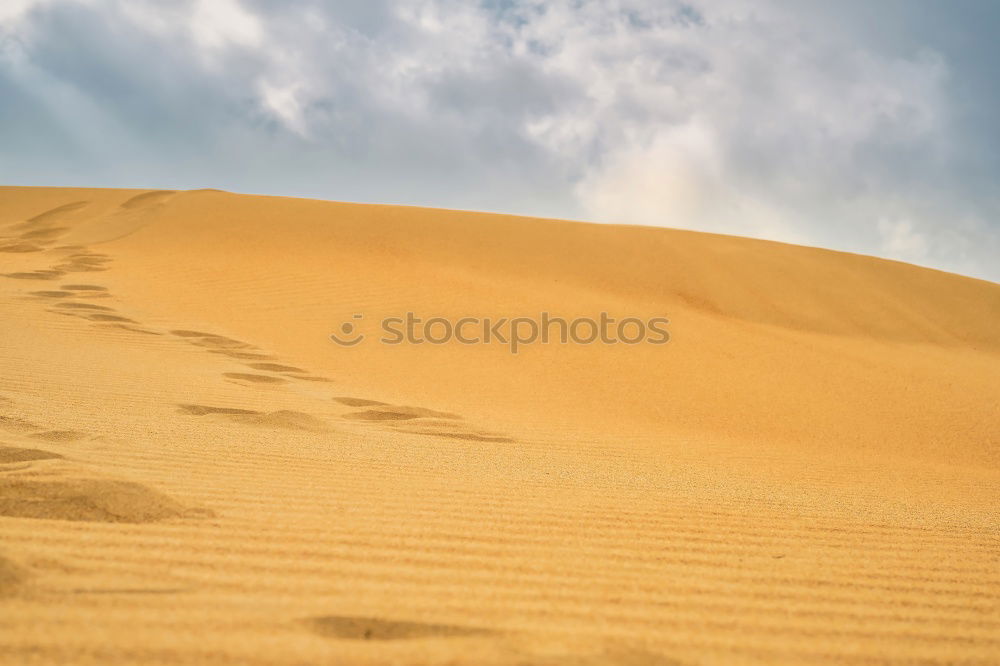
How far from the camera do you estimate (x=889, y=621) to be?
271 cm

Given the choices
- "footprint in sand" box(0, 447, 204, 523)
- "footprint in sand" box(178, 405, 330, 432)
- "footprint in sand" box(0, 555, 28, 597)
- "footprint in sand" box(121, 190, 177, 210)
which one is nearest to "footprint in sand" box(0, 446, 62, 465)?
"footprint in sand" box(0, 447, 204, 523)

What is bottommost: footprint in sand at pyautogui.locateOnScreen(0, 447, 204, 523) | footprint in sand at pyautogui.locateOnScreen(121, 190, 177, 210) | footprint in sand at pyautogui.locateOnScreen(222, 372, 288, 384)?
footprint in sand at pyautogui.locateOnScreen(0, 447, 204, 523)

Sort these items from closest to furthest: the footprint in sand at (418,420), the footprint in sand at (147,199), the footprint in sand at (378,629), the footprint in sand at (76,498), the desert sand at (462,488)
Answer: the footprint in sand at (378,629), the desert sand at (462,488), the footprint in sand at (76,498), the footprint in sand at (418,420), the footprint in sand at (147,199)

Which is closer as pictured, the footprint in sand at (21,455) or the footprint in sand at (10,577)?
the footprint in sand at (10,577)

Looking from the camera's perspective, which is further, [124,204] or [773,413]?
[124,204]

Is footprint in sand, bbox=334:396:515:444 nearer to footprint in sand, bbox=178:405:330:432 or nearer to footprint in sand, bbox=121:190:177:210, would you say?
footprint in sand, bbox=178:405:330:432

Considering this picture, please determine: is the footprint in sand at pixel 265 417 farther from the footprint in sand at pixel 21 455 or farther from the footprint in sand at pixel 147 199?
the footprint in sand at pixel 147 199

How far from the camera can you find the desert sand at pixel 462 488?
2283 millimetres

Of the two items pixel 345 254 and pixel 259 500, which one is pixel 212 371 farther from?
pixel 345 254

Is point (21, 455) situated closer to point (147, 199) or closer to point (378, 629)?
point (378, 629)

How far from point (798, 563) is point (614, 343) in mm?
10742

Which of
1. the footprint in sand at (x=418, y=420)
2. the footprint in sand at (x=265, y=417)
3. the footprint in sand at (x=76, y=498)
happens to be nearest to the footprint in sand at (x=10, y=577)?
the footprint in sand at (x=76, y=498)

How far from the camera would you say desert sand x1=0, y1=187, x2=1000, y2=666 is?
89.9 inches

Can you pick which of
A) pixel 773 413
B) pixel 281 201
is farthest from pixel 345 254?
pixel 773 413
